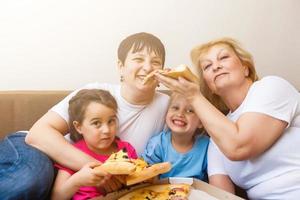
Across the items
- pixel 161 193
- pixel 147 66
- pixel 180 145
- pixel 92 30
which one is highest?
pixel 92 30

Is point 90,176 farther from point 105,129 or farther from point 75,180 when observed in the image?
point 105,129

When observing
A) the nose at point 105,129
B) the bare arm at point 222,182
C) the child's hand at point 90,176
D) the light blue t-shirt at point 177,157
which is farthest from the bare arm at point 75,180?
the bare arm at point 222,182

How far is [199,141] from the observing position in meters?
1.13

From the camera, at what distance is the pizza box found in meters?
0.91

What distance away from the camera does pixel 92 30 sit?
117 cm

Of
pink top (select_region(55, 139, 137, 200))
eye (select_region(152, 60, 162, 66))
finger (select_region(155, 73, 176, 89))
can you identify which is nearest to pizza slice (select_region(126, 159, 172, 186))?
pink top (select_region(55, 139, 137, 200))

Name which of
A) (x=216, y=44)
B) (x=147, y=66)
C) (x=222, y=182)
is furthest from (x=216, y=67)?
(x=222, y=182)

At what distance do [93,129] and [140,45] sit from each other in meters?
0.31

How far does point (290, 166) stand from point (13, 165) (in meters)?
0.73

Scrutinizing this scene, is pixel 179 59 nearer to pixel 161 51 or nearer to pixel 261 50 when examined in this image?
pixel 161 51

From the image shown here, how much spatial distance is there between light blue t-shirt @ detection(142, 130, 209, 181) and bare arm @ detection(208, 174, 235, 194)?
0.17ft

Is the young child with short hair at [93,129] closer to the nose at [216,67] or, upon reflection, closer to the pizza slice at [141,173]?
the pizza slice at [141,173]

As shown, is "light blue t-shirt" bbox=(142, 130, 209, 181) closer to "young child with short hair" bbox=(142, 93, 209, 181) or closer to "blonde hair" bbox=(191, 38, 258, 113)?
"young child with short hair" bbox=(142, 93, 209, 181)

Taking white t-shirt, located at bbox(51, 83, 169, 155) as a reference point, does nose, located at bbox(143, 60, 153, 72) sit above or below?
above
